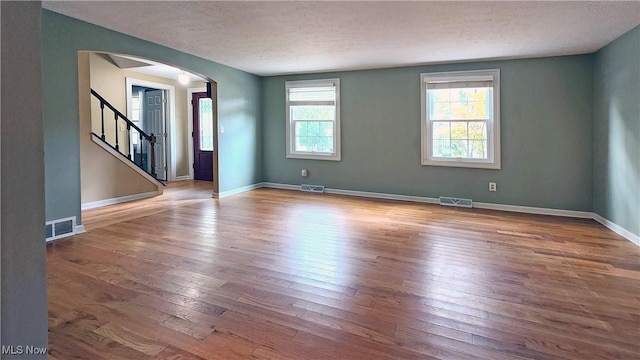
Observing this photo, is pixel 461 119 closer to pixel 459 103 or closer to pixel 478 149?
pixel 459 103

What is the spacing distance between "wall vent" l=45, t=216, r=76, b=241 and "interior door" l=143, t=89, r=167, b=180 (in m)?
4.73

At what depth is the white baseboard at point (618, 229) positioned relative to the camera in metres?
3.57

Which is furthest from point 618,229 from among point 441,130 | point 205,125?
point 205,125

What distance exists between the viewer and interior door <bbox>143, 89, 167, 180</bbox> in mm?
8227

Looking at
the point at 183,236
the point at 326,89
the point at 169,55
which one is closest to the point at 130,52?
the point at 169,55

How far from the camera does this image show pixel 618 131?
13.1 feet

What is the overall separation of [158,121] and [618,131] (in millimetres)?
8528

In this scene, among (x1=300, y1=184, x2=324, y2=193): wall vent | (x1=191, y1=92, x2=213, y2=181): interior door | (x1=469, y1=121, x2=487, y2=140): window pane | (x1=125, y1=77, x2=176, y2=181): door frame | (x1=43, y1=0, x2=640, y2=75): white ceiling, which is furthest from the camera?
(x1=191, y1=92, x2=213, y2=181): interior door

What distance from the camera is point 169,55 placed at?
4723mm

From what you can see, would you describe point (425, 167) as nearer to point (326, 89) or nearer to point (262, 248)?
point (326, 89)

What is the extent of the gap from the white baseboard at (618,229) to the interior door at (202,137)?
24.1 feet

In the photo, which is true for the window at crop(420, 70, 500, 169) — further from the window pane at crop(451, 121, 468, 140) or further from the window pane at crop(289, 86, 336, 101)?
the window pane at crop(289, 86, 336, 101)

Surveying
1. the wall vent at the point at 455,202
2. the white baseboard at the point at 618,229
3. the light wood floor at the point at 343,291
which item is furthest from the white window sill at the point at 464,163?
the white baseboard at the point at 618,229

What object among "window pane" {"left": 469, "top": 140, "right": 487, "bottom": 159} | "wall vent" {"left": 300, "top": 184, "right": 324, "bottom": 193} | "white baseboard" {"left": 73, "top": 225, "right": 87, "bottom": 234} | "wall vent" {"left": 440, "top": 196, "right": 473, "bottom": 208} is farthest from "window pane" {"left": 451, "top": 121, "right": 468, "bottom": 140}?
"white baseboard" {"left": 73, "top": 225, "right": 87, "bottom": 234}
